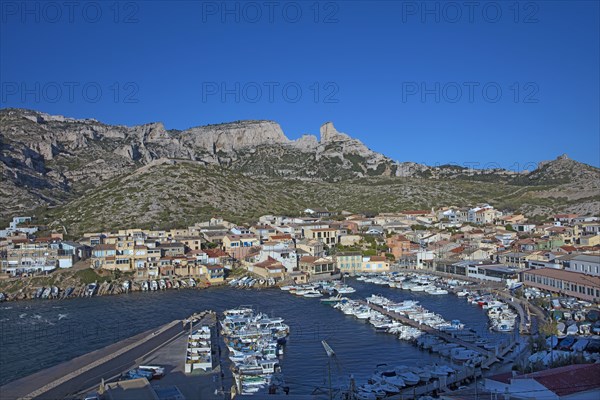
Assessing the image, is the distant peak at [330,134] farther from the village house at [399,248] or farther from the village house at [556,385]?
the village house at [556,385]

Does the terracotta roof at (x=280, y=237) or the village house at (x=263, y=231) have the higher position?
the village house at (x=263, y=231)

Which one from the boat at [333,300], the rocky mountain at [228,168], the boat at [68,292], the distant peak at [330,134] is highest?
the distant peak at [330,134]

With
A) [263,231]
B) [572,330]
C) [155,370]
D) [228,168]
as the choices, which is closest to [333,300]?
[572,330]

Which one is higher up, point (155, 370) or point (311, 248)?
point (311, 248)

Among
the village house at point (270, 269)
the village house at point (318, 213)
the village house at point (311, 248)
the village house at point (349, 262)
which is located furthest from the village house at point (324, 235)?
the village house at point (318, 213)

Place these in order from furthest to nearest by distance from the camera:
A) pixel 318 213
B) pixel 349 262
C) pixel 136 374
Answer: pixel 318 213 → pixel 349 262 → pixel 136 374

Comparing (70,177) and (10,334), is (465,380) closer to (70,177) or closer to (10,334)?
(10,334)

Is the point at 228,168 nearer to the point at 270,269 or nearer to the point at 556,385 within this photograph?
the point at 270,269
